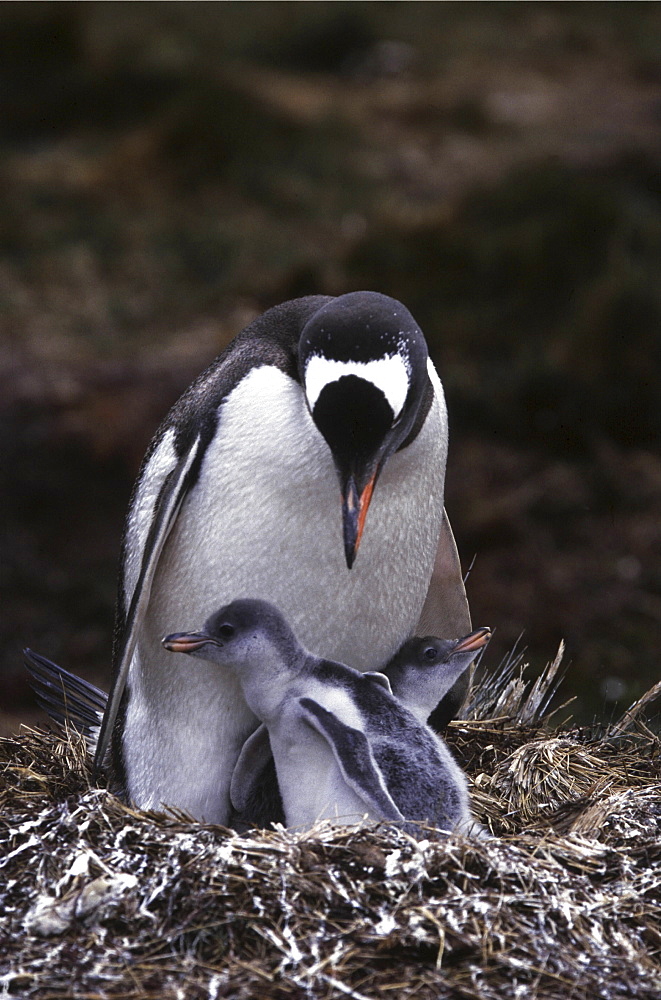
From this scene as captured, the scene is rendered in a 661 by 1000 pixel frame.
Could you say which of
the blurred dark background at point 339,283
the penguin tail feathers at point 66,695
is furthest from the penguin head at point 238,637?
the blurred dark background at point 339,283

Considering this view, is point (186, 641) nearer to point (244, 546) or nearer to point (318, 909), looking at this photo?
point (244, 546)

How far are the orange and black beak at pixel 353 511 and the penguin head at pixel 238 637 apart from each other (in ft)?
0.90

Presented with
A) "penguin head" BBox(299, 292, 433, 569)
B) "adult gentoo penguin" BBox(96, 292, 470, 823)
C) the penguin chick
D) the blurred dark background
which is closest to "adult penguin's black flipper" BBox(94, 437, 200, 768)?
"adult gentoo penguin" BBox(96, 292, 470, 823)

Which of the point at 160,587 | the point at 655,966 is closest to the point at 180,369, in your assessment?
the point at 160,587

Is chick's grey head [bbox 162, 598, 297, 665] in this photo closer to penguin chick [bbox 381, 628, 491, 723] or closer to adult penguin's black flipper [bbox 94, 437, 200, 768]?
adult penguin's black flipper [bbox 94, 437, 200, 768]

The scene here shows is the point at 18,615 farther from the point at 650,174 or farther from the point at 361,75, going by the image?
the point at 361,75

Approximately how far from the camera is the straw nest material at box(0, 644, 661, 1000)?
2004mm

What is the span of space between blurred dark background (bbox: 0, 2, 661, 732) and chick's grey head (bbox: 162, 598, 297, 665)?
1.25 metres

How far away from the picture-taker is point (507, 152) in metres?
12.1

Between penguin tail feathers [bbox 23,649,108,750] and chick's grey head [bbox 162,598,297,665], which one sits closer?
chick's grey head [bbox 162,598,297,665]

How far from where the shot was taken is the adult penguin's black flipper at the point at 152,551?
107 inches

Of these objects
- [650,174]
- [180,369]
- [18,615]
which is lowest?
[18,615]

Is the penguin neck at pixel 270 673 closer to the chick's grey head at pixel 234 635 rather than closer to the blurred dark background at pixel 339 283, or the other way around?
the chick's grey head at pixel 234 635

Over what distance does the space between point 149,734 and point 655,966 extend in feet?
4.13
